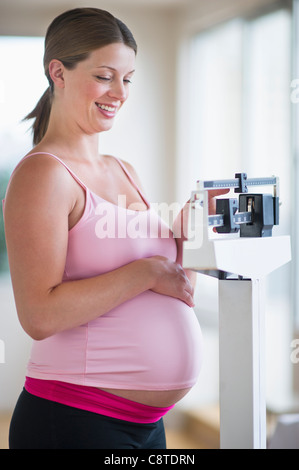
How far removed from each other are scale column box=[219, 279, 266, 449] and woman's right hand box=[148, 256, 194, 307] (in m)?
0.14

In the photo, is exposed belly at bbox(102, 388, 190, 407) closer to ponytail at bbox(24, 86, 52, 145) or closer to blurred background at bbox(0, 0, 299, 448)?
ponytail at bbox(24, 86, 52, 145)

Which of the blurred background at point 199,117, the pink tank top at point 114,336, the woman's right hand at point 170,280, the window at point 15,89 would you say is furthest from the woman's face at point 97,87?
the window at point 15,89

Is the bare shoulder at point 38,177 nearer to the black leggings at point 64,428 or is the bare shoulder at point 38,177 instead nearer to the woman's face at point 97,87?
the woman's face at point 97,87

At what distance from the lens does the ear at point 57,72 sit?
1.04 metres

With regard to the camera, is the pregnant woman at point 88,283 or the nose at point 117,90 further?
the nose at point 117,90

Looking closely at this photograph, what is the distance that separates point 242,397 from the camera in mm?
876

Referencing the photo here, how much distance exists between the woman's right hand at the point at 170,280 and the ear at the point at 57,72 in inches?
13.7

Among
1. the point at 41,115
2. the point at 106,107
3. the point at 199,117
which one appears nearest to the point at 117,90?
the point at 106,107

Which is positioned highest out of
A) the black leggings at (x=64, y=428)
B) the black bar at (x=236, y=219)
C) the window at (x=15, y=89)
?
the window at (x=15, y=89)

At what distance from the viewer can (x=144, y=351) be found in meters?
1.00

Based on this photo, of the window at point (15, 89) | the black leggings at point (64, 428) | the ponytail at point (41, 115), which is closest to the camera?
the black leggings at point (64, 428)

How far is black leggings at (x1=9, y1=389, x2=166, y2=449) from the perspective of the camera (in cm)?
96

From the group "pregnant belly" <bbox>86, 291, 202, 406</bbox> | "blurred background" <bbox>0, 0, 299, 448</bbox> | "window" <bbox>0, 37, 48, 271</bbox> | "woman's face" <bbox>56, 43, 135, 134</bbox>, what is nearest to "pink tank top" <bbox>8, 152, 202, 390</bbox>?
"pregnant belly" <bbox>86, 291, 202, 406</bbox>

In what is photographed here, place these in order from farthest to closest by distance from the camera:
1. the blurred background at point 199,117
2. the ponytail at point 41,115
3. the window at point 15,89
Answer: the window at point 15,89, the blurred background at point 199,117, the ponytail at point 41,115
